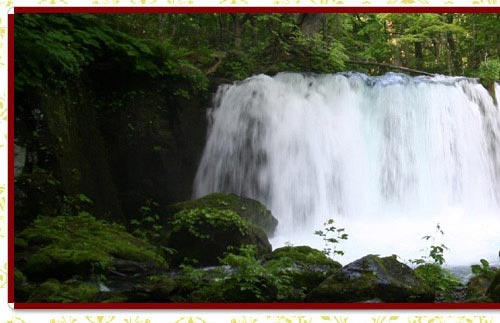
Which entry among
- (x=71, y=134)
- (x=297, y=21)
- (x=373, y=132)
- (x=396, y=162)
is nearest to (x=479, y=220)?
(x=396, y=162)

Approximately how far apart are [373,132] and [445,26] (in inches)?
51.8

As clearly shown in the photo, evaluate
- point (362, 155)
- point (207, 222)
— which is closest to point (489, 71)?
point (362, 155)

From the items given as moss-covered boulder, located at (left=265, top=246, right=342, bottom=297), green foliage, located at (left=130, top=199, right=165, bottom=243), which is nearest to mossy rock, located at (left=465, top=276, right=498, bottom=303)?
moss-covered boulder, located at (left=265, top=246, right=342, bottom=297)

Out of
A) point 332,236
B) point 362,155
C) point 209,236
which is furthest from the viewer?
point 362,155

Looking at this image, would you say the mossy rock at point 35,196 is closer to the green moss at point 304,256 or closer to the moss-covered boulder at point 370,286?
the green moss at point 304,256

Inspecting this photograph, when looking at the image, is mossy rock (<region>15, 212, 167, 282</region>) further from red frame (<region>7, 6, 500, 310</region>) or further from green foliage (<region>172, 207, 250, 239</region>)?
green foliage (<region>172, 207, 250, 239</region>)

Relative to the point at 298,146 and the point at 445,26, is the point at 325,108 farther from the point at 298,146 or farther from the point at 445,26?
the point at 445,26

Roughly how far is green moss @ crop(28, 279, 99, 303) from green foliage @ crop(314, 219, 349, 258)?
185 cm

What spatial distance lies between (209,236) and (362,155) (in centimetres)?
210

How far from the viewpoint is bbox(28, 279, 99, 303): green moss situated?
9.97ft

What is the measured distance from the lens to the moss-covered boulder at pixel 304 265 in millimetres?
3398

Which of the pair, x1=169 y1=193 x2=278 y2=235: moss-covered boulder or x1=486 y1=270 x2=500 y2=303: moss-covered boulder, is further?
x1=169 y1=193 x2=278 y2=235: moss-covered boulder

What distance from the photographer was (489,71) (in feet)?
20.1

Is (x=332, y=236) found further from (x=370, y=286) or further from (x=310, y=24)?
(x=310, y=24)
